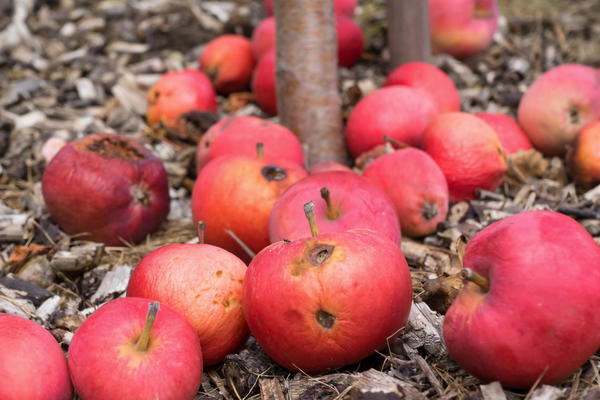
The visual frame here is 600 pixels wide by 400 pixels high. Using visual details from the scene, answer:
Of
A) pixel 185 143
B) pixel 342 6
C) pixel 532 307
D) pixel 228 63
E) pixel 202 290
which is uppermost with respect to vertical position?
pixel 342 6

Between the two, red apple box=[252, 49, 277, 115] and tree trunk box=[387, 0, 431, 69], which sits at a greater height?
tree trunk box=[387, 0, 431, 69]

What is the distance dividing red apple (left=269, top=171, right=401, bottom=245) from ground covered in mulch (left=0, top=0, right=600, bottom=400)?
317 mm

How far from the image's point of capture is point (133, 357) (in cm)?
182

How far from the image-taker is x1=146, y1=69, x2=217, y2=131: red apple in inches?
164

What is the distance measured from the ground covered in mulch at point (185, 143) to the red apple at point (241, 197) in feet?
1.25

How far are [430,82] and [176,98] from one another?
5.18 feet

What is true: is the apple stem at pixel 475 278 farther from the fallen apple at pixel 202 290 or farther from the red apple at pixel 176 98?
the red apple at pixel 176 98

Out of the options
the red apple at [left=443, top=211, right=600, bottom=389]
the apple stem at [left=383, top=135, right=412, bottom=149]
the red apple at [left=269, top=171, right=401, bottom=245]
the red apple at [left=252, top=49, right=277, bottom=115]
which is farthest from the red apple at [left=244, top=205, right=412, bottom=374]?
the red apple at [left=252, top=49, right=277, bottom=115]

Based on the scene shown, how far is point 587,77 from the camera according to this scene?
141 inches

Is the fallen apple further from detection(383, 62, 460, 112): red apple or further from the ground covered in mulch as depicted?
detection(383, 62, 460, 112): red apple

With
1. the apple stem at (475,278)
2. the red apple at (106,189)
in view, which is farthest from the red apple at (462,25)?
the apple stem at (475,278)

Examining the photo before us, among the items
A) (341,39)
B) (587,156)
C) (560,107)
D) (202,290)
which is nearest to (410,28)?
(341,39)

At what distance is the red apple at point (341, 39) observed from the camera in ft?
14.4

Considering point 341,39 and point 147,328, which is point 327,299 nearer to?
point 147,328
